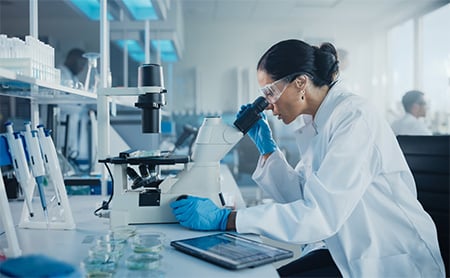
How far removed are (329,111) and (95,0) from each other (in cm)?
146

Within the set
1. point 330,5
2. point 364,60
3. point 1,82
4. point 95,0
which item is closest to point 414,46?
point 364,60

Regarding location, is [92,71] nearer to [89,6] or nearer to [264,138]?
[89,6]

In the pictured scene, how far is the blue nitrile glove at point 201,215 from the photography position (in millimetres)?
1153

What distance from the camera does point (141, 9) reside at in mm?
2588

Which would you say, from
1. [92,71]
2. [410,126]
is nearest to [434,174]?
[92,71]

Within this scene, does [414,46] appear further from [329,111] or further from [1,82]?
[1,82]

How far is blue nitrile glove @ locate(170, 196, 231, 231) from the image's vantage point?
1.15 metres

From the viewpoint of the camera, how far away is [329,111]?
1382mm

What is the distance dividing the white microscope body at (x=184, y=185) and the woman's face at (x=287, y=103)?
215mm

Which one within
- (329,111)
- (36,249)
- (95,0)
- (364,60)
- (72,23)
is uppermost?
(72,23)

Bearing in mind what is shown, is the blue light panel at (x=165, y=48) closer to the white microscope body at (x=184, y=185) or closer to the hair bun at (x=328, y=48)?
the hair bun at (x=328, y=48)

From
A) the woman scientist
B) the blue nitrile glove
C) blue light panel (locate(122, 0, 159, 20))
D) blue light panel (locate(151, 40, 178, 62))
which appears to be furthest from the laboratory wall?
the blue nitrile glove

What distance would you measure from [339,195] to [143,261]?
552 mm

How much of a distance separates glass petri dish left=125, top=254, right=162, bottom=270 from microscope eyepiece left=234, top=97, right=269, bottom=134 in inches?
20.8
